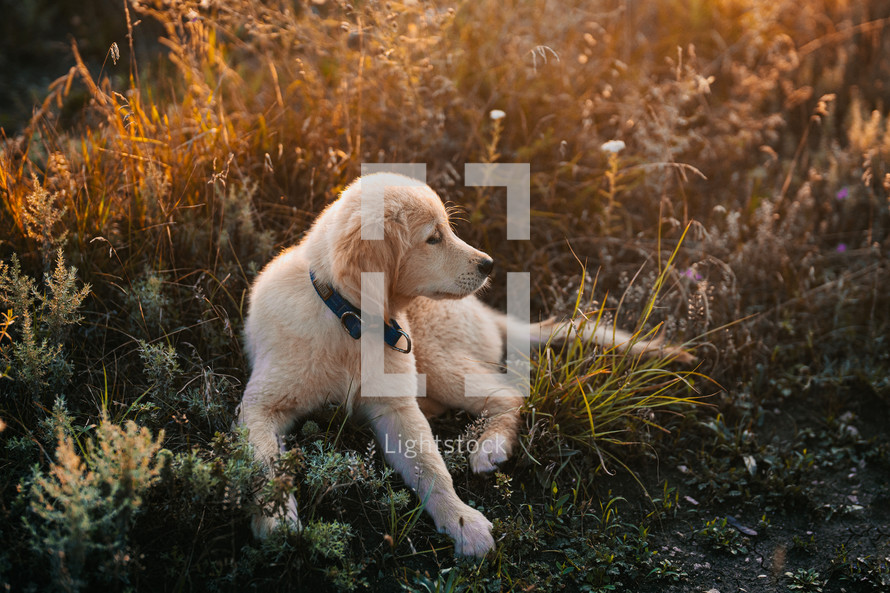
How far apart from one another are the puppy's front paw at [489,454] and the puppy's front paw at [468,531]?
27cm

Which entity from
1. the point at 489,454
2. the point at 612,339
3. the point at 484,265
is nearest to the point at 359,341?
the point at 484,265

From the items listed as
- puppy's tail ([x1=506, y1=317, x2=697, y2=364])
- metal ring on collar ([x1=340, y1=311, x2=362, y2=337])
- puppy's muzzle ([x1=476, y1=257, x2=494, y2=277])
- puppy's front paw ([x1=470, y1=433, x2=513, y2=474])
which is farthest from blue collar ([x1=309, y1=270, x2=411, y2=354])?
puppy's tail ([x1=506, y1=317, x2=697, y2=364])

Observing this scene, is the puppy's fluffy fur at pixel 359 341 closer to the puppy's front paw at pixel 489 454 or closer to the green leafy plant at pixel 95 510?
the puppy's front paw at pixel 489 454

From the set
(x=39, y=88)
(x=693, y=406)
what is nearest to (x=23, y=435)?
(x=693, y=406)

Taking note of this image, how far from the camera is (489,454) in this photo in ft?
7.99

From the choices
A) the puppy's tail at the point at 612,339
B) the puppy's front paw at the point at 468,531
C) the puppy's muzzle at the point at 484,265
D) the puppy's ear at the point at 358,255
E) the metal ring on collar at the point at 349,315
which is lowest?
the puppy's front paw at the point at 468,531

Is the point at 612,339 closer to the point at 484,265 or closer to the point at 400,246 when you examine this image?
the point at 484,265

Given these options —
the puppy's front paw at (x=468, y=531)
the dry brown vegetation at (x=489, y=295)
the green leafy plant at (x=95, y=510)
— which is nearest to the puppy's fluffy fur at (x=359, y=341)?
the puppy's front paw at (x=468, y=531)

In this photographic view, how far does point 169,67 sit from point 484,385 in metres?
4.65

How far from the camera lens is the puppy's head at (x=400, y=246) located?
2.17 metres

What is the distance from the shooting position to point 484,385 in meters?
2.80
